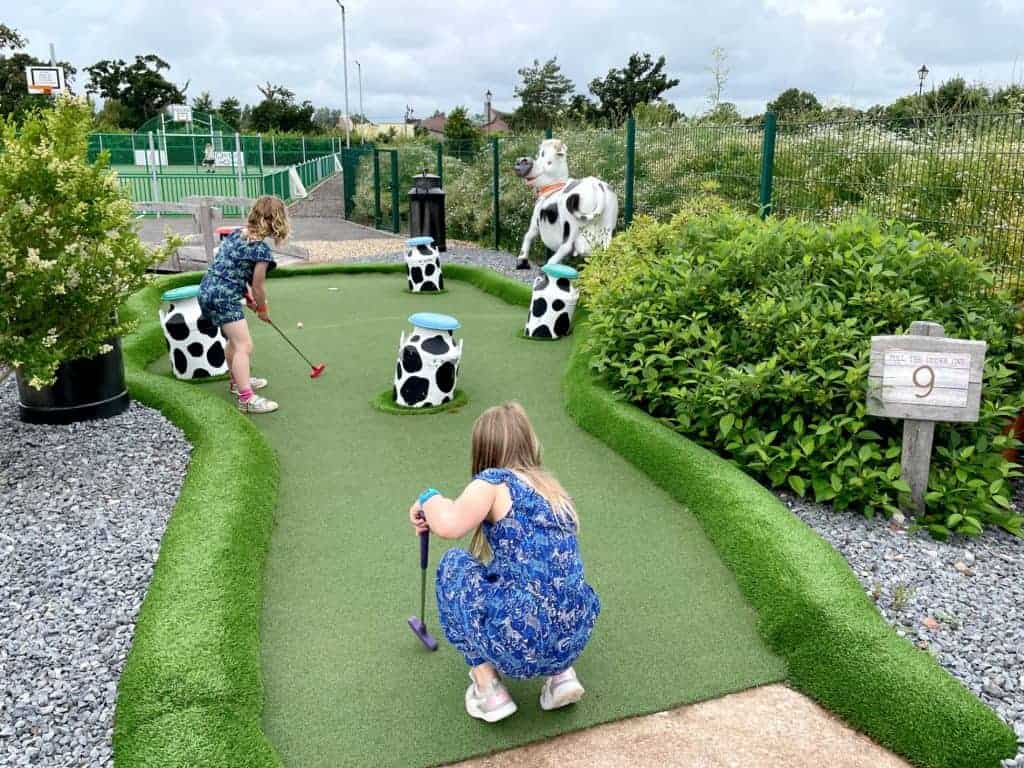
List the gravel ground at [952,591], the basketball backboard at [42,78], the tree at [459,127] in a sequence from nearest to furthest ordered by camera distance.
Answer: the gravel ground at [952,591] → the basketball backboard at [42,78] → the tree at [459,127]

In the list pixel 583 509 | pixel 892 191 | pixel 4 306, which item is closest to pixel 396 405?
pixel 583 509

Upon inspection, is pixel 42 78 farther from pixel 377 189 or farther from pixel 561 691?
pixel 561 691

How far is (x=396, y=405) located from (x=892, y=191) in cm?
391

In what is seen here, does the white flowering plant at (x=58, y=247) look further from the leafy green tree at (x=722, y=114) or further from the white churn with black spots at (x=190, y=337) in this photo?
the leafy green tree at (x=722, y=114)

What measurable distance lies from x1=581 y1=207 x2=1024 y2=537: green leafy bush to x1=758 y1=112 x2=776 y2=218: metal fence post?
2.12 meters

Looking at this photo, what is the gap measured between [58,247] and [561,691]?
377 centimetres

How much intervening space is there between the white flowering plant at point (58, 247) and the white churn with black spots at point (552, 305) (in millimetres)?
3652

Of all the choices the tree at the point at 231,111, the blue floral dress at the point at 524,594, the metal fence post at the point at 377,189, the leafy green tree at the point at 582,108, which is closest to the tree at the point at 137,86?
the tree at the point at 231,111

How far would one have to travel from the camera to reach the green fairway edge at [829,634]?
8.77 feet

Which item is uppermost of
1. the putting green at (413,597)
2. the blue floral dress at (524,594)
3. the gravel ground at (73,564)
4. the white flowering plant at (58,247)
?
the white flowering plant at (58,247)

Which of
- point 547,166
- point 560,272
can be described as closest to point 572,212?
point 547,166

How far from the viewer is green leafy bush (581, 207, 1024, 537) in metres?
4.30

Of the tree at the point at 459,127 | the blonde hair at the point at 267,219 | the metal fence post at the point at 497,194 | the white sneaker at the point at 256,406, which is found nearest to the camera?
the blonde hair at the point at 267,219

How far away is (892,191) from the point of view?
632 cm
